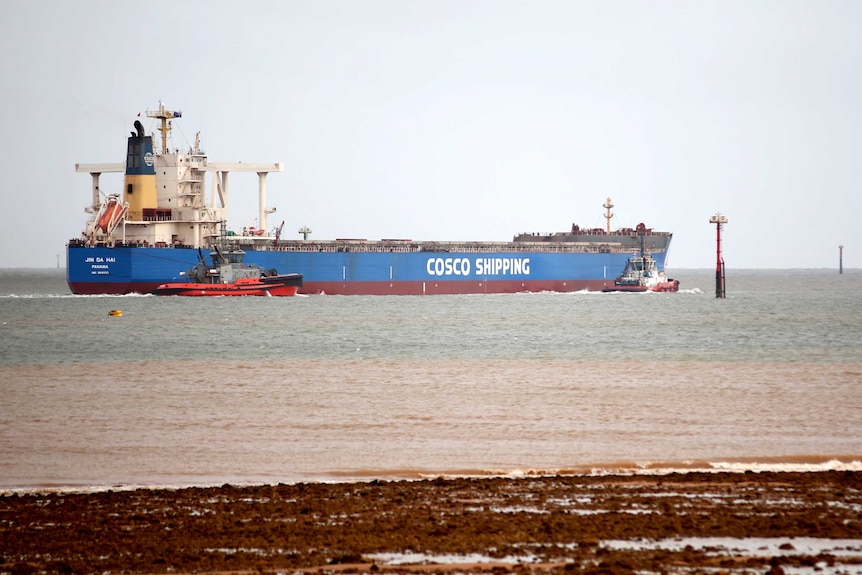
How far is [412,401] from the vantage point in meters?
17.9

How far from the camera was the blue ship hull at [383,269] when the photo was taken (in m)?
53.2

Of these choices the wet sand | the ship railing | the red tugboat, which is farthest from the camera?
the ship railing

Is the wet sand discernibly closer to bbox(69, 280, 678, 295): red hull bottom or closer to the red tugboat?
the red tugboat

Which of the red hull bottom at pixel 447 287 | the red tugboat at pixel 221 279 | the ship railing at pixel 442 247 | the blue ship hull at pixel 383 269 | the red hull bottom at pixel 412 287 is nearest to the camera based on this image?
the blue ship hull at pixel 383 269

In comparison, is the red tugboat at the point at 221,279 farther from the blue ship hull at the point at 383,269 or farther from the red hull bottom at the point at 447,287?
the red hull bottom at the point at 447,287

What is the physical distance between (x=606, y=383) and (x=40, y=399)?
1044 cm

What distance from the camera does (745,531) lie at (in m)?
8.39

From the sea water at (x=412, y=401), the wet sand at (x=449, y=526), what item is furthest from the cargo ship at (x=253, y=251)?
the wet sand at (x=449, y=526)

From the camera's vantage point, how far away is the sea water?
12477 mm

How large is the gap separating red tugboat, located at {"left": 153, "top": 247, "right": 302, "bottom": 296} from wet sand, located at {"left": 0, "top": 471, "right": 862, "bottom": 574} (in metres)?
44.0

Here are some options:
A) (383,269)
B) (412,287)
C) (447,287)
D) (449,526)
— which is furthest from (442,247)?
(449,526)

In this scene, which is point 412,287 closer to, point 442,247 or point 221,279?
point 442,247

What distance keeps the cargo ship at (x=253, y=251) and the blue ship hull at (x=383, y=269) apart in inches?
2.4

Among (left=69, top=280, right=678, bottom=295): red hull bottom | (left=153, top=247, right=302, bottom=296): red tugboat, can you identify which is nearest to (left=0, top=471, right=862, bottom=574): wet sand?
(left=153, top=247, right=302, bottom=296): red tugboat
